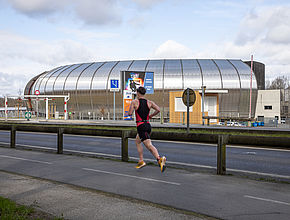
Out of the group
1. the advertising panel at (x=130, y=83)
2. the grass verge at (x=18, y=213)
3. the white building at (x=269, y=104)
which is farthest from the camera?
the white building at (x=269, y=104)

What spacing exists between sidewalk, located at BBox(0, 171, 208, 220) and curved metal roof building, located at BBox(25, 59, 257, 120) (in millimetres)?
60676

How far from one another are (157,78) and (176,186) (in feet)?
202

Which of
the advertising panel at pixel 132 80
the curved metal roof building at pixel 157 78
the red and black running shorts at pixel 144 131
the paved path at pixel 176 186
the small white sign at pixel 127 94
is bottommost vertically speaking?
the paved path at pixel 176 186

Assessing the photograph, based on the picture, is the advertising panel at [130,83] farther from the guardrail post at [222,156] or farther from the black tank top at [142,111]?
the guardrail post at [222,156]

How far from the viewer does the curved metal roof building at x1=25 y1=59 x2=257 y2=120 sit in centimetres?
6612

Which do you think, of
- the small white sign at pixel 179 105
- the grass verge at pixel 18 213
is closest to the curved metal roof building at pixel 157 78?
the small white sign at pixel 179 105

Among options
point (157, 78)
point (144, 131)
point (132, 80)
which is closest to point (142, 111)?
point (144, 131)

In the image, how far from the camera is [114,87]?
124ft

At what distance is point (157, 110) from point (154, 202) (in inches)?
108

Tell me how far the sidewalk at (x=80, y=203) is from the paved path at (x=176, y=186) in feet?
1.08

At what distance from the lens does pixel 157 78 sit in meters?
66.9

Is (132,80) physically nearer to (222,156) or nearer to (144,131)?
(144,131)

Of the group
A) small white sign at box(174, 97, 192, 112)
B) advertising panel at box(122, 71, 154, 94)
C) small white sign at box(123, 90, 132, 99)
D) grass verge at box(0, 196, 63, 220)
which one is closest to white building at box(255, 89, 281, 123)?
small white sign at box(174, 97, 192, 112)

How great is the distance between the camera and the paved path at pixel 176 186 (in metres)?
4.46
